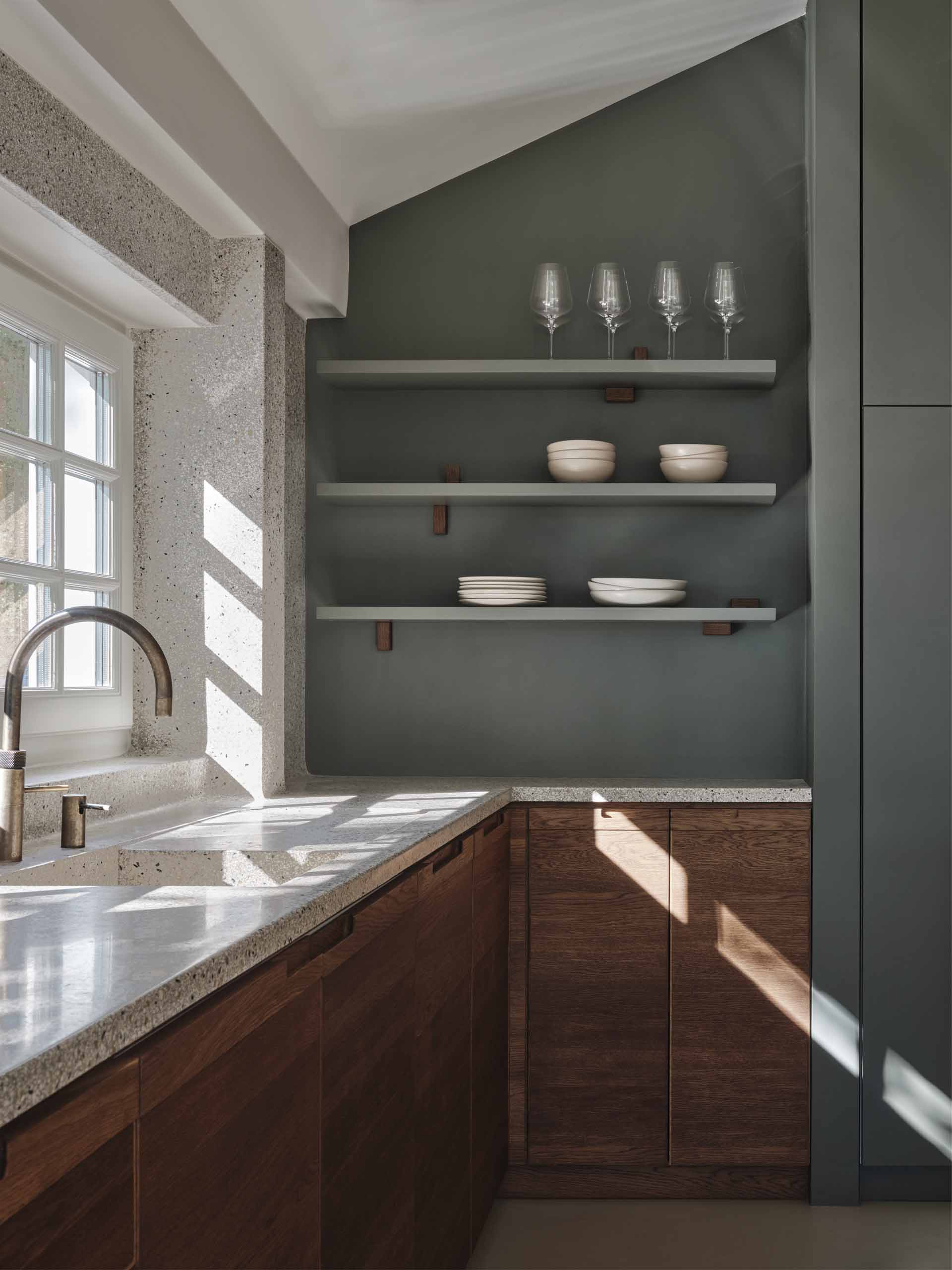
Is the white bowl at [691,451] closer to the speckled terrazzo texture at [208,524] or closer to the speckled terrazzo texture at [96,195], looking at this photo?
the speckled terrazzo texture at [208,524]

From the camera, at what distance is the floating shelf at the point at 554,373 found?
121 inches

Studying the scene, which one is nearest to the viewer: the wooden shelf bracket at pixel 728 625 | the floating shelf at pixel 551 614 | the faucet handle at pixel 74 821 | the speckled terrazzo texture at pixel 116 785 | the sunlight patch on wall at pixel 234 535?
the faucet handle at pixel 74 821

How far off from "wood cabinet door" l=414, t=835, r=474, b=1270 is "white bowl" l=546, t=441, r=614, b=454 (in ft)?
4.06

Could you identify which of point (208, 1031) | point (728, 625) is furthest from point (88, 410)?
point (208, 1031)

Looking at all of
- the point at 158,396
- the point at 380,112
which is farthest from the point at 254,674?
the point at 380,112

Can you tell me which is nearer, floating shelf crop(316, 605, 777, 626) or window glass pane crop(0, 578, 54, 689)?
window glass pane crop(0, 578, 54, 689)

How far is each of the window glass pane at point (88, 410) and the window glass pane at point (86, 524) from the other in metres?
0.07

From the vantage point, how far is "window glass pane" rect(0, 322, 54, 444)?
2270 millimetres

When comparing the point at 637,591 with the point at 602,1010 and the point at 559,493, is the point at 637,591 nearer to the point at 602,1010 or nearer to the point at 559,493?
the point at 559,493

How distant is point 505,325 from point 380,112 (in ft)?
2.38

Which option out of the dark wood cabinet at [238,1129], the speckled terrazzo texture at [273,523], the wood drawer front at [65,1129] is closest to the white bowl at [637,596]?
the speckled terrazzo texture at [273,523]

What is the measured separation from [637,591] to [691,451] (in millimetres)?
404

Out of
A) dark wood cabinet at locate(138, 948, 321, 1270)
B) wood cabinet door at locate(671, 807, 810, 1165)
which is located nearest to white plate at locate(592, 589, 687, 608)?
wood cabinet door at locate(671, 807, 810, 1165)

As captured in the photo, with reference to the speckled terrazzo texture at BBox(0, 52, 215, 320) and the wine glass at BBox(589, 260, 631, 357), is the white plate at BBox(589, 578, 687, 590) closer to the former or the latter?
the wine glass at BBox(589, 260, 631, 357)
